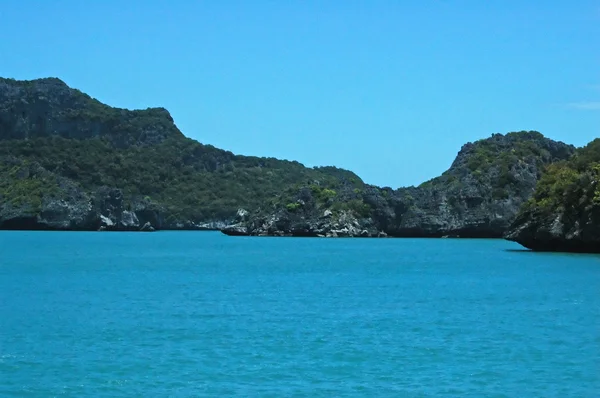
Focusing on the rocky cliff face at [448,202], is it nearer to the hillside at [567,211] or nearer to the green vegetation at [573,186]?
the green vegetation at [573,186]

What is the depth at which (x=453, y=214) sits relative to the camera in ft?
518

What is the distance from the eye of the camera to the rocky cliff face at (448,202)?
6147 inches

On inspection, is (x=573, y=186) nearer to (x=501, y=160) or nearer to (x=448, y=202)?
(x=448, y=202)

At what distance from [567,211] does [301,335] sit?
2175 inches

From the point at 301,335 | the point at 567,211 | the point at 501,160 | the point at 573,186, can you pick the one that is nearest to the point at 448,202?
the point at 501,160

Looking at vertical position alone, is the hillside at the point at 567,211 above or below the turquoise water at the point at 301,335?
above

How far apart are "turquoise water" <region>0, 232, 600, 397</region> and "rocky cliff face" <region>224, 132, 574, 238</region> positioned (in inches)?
3693

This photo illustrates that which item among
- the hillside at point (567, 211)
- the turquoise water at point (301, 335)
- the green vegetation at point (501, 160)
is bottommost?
the turquoise water at point (301, 335)

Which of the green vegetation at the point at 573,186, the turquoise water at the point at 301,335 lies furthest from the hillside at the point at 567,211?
the turquoise water at the point at 301,335

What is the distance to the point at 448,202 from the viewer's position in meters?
159

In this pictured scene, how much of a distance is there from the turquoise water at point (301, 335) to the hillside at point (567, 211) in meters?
18.6

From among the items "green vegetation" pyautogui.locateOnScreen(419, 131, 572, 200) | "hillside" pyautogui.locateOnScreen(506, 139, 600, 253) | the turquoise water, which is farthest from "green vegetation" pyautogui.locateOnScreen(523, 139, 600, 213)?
"green vegetation" pyautogui.locateOnScreen(419, 131, 572, 200)

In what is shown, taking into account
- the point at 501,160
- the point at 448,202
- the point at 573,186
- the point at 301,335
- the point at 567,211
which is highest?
the point at 501,160

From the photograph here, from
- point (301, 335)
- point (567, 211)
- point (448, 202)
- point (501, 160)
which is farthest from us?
point (501, 160)
